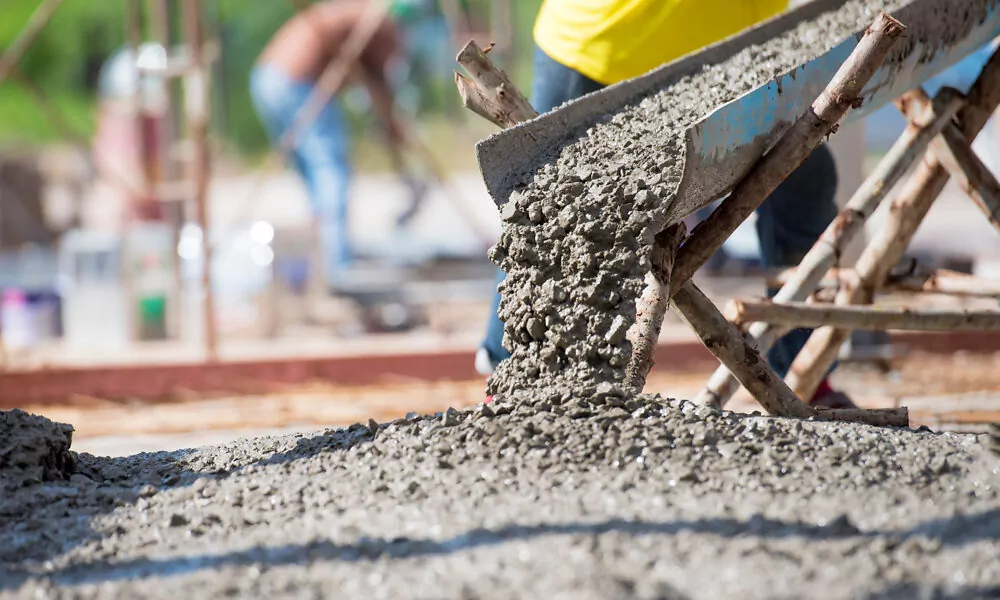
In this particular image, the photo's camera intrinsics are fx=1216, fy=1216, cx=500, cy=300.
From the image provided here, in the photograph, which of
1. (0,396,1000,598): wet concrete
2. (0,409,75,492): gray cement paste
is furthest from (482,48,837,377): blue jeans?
(0,409,75,492): gray cement paste

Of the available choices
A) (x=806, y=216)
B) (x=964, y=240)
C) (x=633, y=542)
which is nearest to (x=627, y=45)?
(x=806, y=216)

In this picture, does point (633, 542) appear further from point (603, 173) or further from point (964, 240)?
point (964, 240)

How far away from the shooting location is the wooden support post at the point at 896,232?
3.27 meters

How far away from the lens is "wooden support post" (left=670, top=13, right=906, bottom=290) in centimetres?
258

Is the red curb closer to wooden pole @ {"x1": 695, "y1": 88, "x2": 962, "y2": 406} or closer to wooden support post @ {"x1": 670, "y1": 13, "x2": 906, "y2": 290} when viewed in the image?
wooden pole @ {"x1": 695, "y1": 88, "x2": 962, "y2": 406}

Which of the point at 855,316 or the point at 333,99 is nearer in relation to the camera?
the point at 855,316

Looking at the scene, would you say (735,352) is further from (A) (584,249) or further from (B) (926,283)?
(B) (926,283)

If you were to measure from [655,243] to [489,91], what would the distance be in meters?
0.57

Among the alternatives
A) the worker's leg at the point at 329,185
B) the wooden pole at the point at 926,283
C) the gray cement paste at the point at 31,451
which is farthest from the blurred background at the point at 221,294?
the gray cement paste at the point at 31,451

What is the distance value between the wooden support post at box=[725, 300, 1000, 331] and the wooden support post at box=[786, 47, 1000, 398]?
128 mm

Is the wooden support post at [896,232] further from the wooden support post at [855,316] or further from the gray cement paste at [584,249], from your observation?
the gray cement paste at [584,249]

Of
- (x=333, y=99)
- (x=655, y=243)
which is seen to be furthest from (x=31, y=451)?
(x=333, y=99)

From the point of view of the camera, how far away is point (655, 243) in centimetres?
250

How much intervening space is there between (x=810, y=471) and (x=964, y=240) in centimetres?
616
